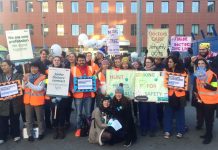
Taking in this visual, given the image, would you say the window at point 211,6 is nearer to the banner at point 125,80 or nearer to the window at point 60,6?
the window at point 60,6

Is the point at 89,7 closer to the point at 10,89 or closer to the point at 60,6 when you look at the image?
the point at 60,6

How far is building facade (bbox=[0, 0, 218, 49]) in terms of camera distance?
4838 cm

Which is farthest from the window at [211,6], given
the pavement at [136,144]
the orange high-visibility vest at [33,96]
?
the orange high-visibility vest at [33,96]

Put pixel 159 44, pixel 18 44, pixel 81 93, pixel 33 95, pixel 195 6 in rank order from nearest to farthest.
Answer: pixel 33 95, pixel 18 44, pixel 81 93, pixel 159 44, pixel 195 6

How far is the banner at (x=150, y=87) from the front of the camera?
6953 mm

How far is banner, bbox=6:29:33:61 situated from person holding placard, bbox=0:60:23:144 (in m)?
0.24

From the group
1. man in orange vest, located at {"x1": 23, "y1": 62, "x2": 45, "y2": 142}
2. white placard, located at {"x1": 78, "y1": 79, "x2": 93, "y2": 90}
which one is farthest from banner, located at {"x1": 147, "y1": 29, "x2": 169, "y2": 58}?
man in orange vest, located at {"x1": 23, "y1": 62, "x2": 45, "y2": 142}

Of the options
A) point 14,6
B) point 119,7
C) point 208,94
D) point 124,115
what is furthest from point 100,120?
point 14,6

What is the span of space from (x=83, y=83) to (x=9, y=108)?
1.76 metres

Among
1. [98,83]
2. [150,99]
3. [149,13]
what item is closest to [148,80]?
[150,99]

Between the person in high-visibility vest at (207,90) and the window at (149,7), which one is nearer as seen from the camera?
the person in high-visibility vest at (207,90)

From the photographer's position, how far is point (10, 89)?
673 cm

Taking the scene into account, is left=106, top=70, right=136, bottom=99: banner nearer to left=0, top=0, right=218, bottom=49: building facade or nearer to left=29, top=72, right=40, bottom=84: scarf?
left=29, top=72, right=40, bottom=84: scarf

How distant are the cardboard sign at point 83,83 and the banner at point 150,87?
42.6 inches
